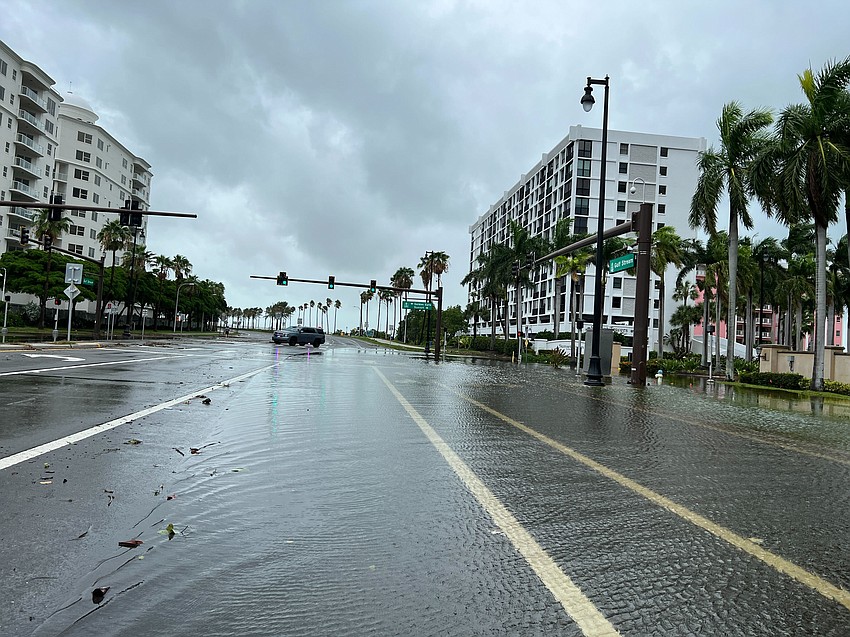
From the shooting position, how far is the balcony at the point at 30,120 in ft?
236

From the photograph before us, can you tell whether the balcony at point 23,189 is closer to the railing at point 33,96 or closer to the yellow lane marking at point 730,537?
the railing at point 33,96

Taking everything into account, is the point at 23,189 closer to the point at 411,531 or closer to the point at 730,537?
the point at 411,531

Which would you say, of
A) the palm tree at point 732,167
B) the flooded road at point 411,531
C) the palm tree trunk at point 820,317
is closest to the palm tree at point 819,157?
the palm tree trunk at point 820,317

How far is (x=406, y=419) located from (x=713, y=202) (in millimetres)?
30291

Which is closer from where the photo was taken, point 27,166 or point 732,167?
point 732,167

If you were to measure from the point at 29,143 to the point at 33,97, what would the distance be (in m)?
5.01

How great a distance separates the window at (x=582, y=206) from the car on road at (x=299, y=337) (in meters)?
45.3

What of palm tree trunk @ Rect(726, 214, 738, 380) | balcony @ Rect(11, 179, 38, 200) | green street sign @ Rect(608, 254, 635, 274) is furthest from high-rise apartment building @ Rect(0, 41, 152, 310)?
palm tree trunk @ Rect(726, 214, 738, 380)

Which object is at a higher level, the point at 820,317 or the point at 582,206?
the point at 582,206

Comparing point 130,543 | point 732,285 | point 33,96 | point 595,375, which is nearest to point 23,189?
point 33,96

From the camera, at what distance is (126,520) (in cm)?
456

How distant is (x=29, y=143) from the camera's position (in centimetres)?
7406

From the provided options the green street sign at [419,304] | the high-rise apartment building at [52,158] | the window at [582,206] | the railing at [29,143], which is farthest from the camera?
the window at [582,206]

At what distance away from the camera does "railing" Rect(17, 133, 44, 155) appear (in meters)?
73.0
